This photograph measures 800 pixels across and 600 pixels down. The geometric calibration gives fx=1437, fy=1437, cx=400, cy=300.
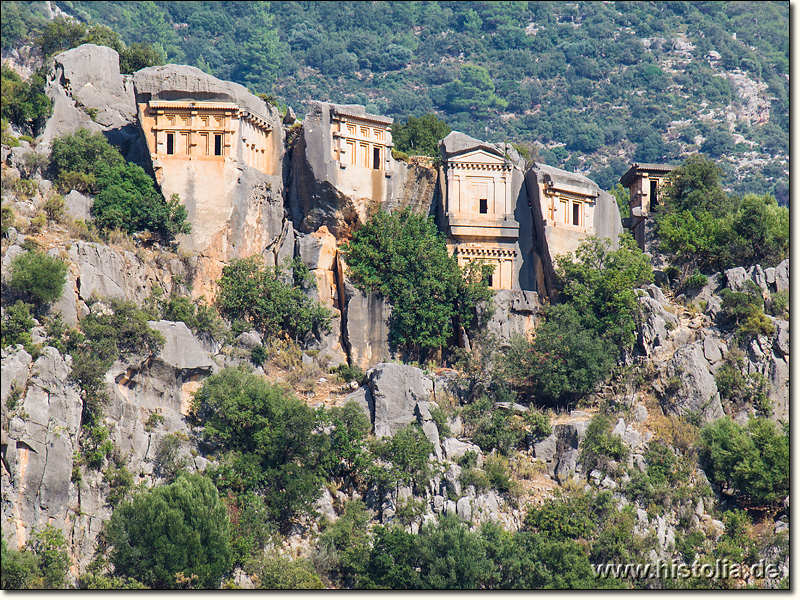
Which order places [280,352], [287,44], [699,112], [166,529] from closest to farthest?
1. [166,529]
2. [280,352]
3. [699,112]
4. [287,44]

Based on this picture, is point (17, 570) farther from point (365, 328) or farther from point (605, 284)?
point (605, 284)

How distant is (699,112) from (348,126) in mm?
68353

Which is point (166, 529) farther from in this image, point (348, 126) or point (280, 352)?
point (348, 126)

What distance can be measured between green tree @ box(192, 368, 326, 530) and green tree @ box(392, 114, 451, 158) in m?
18.8

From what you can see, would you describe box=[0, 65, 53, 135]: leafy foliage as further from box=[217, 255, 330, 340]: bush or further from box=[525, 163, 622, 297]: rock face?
box=[525, 163, 622, 297]: rock face

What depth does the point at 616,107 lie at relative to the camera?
125 metres

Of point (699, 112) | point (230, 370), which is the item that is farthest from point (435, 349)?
point (699, 112)

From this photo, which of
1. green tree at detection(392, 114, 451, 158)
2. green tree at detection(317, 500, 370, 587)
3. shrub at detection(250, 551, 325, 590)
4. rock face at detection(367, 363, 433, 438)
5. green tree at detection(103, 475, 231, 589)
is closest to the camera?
green tree at detection(103, 475, 231, 589)

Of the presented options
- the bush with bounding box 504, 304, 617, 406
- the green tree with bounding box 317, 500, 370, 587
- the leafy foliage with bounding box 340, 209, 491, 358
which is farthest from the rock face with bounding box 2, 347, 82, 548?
the bush with bounding box 504, 304, 617, 406

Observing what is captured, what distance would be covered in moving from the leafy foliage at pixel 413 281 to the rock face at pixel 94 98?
10.2 meters

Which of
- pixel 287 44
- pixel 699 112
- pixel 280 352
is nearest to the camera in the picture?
pixel 280 352

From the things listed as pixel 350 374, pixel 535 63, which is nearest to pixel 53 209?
pixel 350 374

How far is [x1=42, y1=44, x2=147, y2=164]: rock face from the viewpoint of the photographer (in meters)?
60.9

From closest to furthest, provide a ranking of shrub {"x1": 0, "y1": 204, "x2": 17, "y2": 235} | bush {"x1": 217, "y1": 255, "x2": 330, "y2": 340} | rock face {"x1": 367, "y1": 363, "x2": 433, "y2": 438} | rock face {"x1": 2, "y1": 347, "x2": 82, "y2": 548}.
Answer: rock face {"x1": 2, "y1": 347, "x2": 82, "y2": 548} → shrub {"x1": 0, "y1": 204, "x2": 17, "y2": 235} → rock face {"x1": 367, "y1": 363, "x2": 433, "y2": 438} → bush {"x1": 217, "y1": 255, "x2": 330, "y2": 340}
